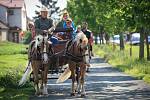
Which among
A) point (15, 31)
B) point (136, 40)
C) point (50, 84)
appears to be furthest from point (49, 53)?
point (15, 31)

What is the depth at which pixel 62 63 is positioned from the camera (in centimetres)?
1897

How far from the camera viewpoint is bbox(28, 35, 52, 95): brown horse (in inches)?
693

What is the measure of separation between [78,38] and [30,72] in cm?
261

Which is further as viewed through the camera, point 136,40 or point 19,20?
point 19,20

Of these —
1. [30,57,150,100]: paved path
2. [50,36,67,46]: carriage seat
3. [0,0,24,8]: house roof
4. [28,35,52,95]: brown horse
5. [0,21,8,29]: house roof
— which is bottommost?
[30,57,150,100]: paved path

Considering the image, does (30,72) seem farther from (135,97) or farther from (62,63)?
(135,97)

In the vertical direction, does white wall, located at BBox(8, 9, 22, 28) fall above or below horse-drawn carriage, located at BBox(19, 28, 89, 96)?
above

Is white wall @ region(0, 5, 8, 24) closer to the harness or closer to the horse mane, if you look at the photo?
the harness

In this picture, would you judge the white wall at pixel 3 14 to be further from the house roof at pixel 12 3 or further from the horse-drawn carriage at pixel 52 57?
the horse-drawn carriage at pixel 52 57

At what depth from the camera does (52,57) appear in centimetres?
1853

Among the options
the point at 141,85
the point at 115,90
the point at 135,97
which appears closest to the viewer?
the point at 135,97

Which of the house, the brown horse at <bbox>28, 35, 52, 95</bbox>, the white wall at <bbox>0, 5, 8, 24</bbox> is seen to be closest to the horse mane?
the brown horse at <bbox>28, 35, 52, 95</bbox>

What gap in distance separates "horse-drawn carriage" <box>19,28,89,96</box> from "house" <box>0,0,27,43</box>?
83063 mm

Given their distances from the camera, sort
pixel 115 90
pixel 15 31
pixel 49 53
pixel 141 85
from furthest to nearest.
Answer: pixel 15 31 → pixel 141 85 → pixel 115 90 → pixel 49 53
